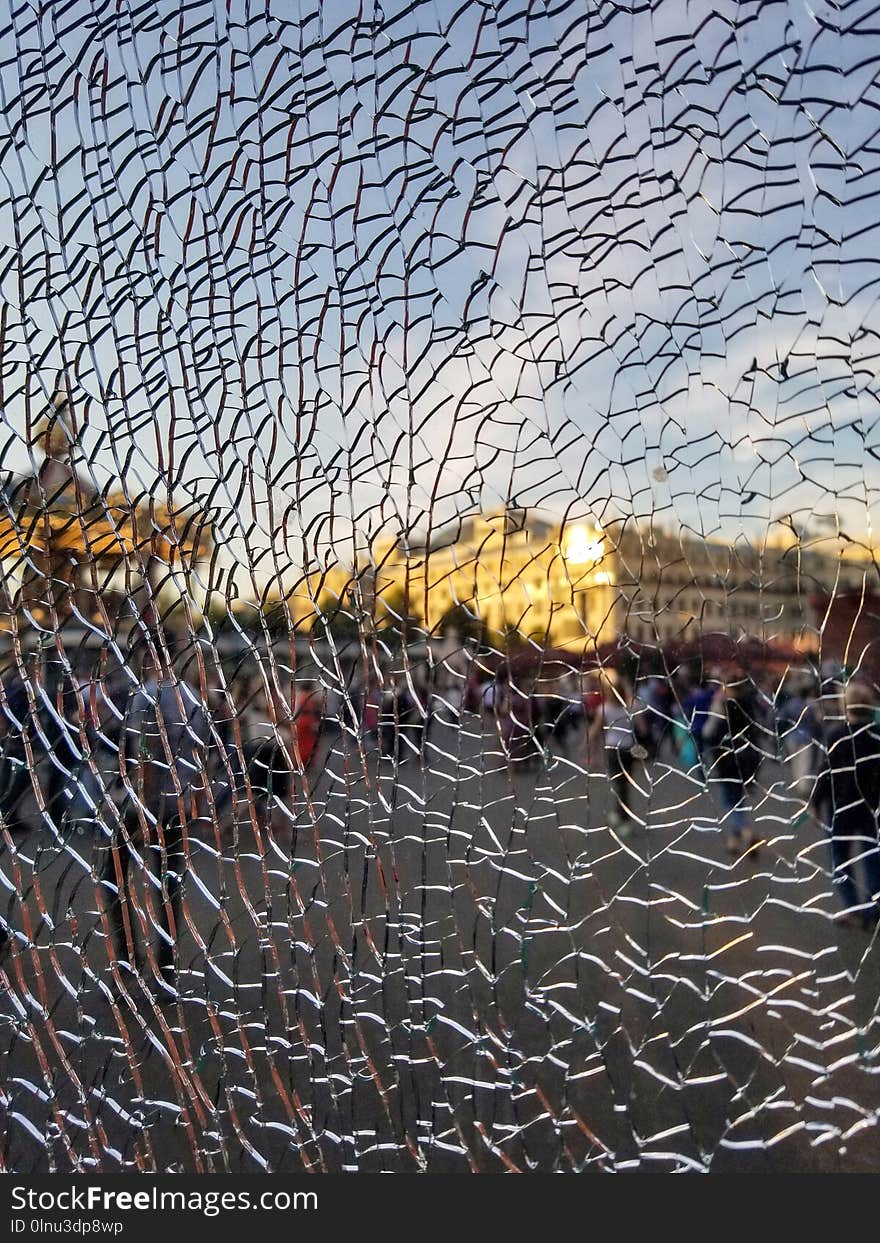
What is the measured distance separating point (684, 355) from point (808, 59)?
0.41 m

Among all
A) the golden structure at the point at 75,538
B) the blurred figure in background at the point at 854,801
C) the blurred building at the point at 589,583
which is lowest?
the blurred figure in background at the point at 854,801

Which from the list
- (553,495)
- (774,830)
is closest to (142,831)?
(553,495)

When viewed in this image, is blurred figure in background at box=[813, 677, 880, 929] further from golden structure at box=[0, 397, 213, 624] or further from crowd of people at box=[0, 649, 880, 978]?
golden structure at box=[0, 397, 213, 624]

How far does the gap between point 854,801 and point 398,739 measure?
61 centimetres

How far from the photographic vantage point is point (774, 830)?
1.12 meters

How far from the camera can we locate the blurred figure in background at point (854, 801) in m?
1.10

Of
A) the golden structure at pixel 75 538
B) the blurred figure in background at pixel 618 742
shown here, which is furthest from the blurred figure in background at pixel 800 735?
the golden structure at pixel 75 538

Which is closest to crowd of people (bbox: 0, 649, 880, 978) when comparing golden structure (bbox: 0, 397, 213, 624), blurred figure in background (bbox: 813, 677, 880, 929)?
blurred figure in background (bbox: 813, 677, 880, 929)

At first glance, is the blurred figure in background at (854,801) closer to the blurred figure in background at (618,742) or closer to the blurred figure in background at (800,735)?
the blurred figure in background at (800,735)

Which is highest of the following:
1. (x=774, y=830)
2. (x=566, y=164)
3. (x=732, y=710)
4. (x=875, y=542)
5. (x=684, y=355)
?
(x=566, y=164)

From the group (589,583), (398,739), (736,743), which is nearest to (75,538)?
(398,739)

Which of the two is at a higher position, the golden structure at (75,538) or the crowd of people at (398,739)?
the golden structure at (75,538)

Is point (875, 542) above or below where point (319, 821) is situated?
above

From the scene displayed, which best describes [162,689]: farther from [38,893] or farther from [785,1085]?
[785,1085]
